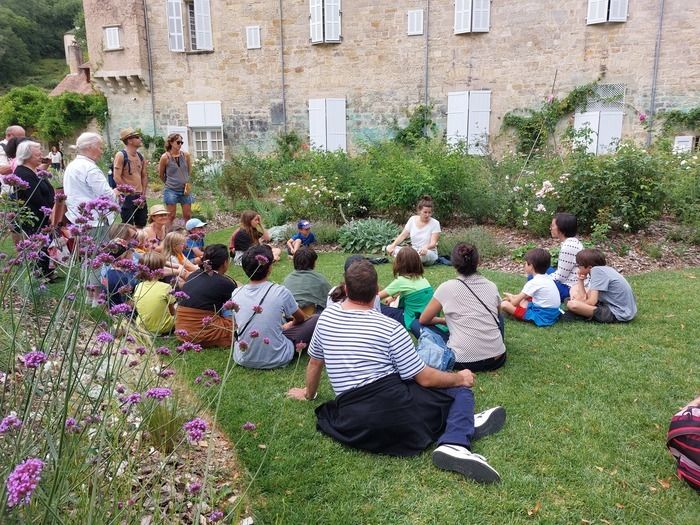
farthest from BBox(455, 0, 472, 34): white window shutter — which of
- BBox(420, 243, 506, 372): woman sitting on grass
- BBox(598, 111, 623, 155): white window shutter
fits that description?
BBox(420, 243, 506, 372): woman sitting on grass

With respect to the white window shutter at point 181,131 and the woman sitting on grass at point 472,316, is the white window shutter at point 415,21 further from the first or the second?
the woman sitting on grass at point 472,316

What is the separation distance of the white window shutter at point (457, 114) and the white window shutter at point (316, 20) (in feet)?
15.3

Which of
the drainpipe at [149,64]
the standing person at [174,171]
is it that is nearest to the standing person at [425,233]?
the standing person at [174,171]

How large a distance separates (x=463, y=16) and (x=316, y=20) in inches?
183

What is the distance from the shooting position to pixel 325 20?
16328mm

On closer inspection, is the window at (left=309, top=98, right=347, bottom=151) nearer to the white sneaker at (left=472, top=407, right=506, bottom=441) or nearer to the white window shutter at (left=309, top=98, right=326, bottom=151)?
the white window shutter at (left=309, top=98, right=326, bottom=151)

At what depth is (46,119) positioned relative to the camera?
19547 mm

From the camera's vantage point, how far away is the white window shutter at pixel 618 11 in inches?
543

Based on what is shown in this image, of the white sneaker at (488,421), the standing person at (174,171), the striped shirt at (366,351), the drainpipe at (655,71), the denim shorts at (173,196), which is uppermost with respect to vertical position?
the drainpipe at (655,71)

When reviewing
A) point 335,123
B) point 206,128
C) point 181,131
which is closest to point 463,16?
point 335,123

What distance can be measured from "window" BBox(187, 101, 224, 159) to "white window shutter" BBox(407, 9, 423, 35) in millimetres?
7033

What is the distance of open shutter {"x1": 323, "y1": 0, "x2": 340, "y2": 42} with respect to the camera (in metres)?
16.2

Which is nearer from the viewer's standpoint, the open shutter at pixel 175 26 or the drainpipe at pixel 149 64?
the open shutter at pixel 175 26

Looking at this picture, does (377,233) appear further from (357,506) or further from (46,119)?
(46,119)
